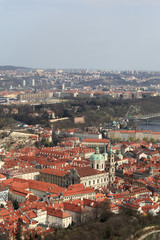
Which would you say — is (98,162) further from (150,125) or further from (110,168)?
(150,125)

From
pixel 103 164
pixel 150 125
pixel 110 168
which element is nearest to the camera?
pixel 110 168

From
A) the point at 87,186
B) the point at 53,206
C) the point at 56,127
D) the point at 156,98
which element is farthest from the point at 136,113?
the point at 53,206

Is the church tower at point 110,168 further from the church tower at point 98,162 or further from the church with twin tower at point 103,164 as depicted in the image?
the church tower at point 98,162

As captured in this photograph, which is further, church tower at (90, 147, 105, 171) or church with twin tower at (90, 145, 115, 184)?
church tower at (90, 147, 105, 171)

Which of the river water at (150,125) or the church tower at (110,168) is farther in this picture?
the river water at (150,125)

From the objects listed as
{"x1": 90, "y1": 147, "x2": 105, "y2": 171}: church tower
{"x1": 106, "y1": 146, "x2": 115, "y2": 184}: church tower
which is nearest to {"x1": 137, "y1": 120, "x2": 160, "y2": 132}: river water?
{"x1": 106, "y1": 146, "x2": 115, "y2": 184}: church tower

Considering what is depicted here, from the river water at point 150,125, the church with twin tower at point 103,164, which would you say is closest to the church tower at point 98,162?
the church with twin tower at point 103,164

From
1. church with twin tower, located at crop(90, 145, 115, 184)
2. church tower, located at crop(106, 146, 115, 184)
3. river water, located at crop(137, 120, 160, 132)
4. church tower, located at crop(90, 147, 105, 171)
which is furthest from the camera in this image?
river water, located at crop(137, 120, 160, 132)

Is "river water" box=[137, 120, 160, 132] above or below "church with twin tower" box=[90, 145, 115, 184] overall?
below

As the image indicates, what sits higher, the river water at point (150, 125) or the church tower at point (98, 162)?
the church tower at point (98, 162)

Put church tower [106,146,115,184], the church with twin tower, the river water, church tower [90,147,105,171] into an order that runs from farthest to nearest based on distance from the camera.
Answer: the river water → church tower [90,147,105,171] → the church with twin tower → church tower [106,146,115,184]

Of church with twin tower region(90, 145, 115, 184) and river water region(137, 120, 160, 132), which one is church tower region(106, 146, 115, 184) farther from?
river water region(137, 120, 160, 132)

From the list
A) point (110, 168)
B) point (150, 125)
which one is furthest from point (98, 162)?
point (150, 125)
